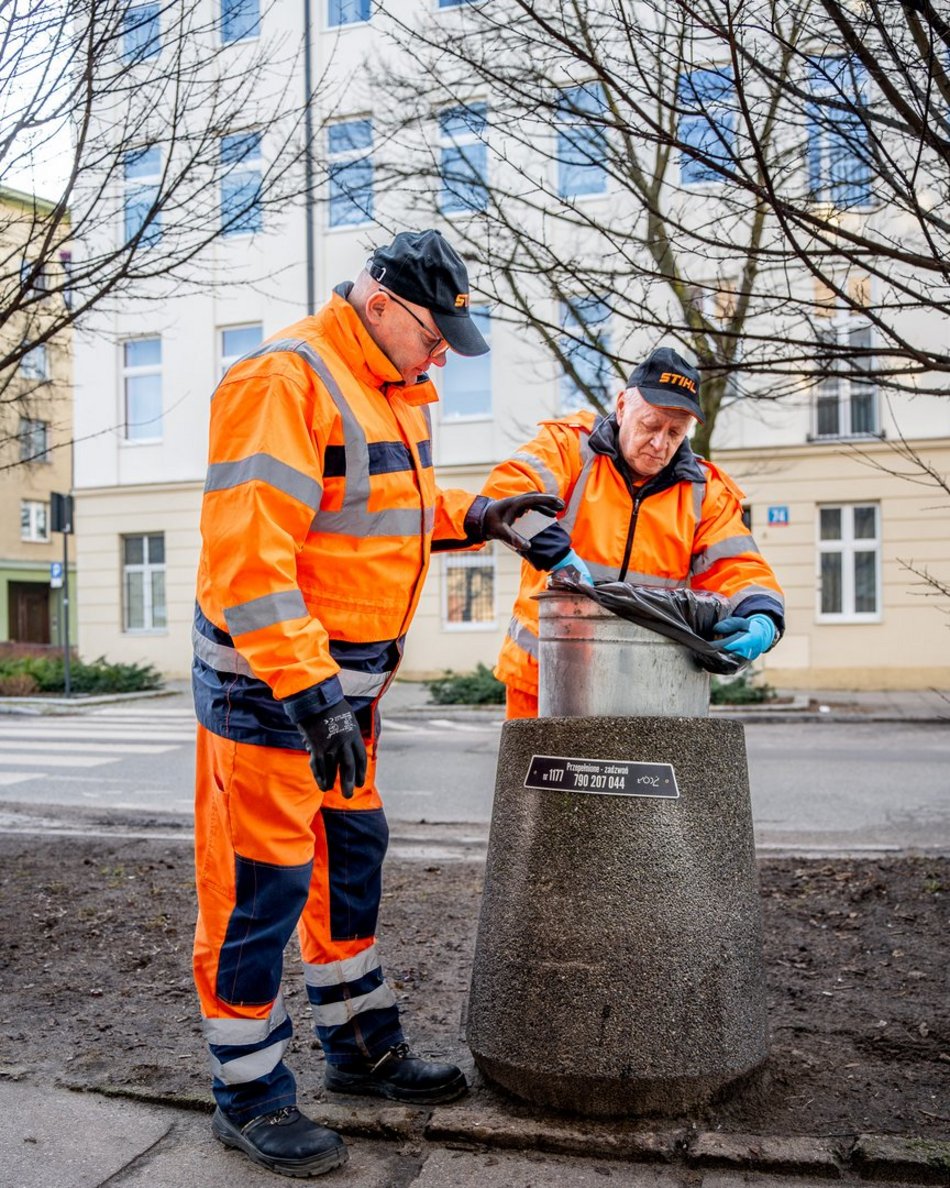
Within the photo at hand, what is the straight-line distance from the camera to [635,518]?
3639 millimetres

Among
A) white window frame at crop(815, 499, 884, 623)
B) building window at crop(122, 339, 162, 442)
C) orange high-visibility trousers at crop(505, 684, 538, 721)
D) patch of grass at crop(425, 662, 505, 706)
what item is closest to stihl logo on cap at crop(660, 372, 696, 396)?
orange high-visibility trousers at crop(505, 684, 538, 721)

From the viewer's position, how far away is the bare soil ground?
10.1 ft

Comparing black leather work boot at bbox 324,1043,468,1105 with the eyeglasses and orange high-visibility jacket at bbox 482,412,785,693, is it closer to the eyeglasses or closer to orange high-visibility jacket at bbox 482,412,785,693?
orange high-visibility jacket at bbox 482,412,785,693

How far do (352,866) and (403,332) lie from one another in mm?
1359

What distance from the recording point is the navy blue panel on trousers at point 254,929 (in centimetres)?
279

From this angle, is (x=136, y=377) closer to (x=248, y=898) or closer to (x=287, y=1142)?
(x=248, y=898)

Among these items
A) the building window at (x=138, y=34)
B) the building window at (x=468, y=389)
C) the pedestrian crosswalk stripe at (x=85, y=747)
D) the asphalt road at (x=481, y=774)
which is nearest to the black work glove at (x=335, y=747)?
the building window at (x=138, y=34)

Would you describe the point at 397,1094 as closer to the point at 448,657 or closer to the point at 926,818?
the point at 926,818

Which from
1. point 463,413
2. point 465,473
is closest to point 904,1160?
point 465,473

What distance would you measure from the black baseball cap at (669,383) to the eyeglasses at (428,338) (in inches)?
27.2

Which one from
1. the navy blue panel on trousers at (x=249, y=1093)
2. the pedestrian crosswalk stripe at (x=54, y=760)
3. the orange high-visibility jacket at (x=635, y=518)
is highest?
the orange high-visibility jacket at (x=635, y=518)

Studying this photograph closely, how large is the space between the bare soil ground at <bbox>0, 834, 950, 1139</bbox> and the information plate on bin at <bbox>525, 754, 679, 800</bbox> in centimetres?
77

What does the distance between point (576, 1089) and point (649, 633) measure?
1089 mm

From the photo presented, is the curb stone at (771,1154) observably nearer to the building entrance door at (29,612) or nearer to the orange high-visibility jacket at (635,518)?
the orange high-visibility jacket at (635,518)
